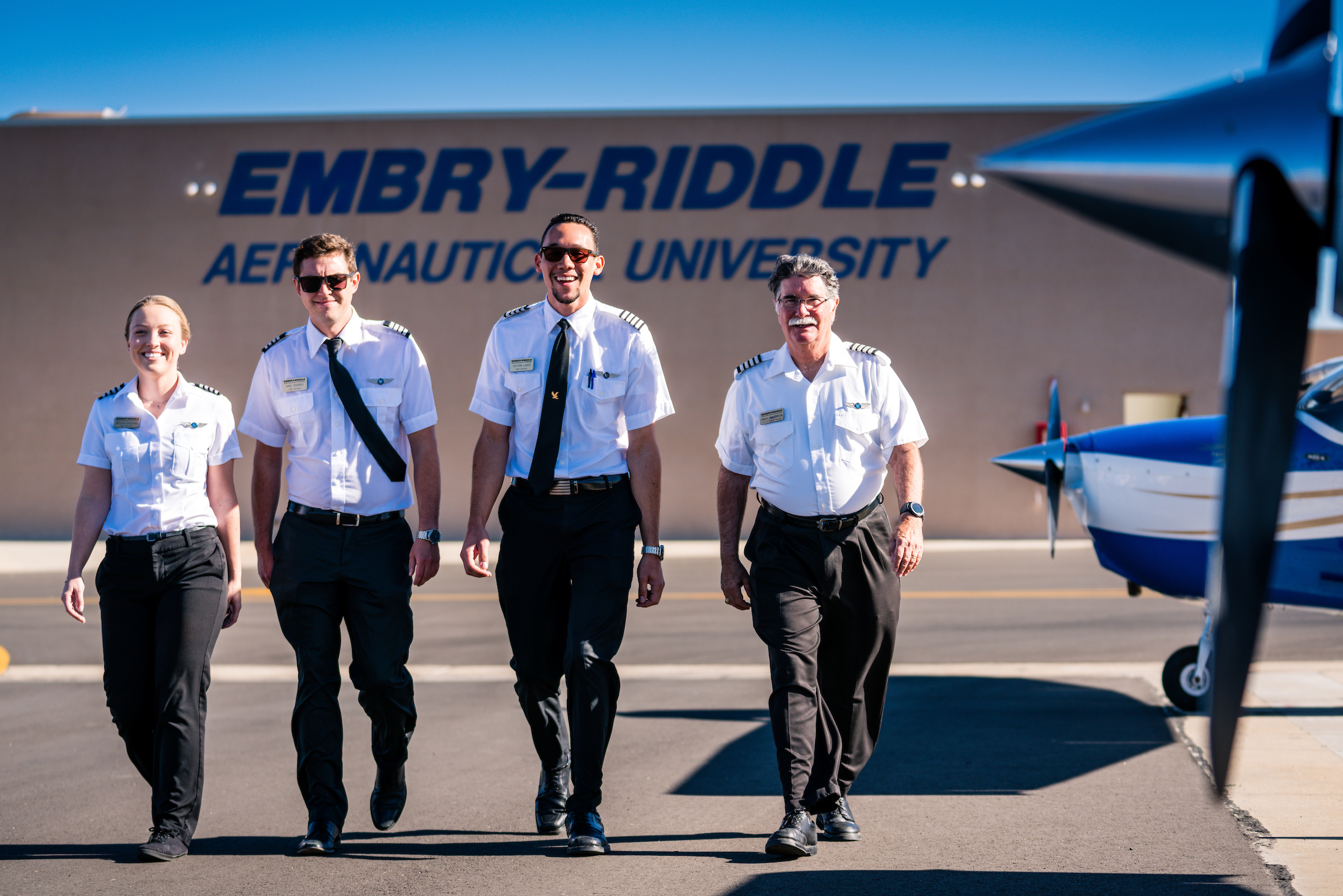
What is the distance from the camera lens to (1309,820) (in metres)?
4.40

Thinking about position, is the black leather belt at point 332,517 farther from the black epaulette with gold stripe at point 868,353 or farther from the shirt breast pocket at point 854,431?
the black epaulette with gold stripe at point 868,353

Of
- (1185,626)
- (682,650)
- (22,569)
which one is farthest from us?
(22,569)

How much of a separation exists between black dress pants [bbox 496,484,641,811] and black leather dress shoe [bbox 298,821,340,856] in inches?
30.5

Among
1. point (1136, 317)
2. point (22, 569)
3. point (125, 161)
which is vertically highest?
point (125, 161)

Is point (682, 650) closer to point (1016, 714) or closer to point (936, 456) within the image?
point (1016, 714)

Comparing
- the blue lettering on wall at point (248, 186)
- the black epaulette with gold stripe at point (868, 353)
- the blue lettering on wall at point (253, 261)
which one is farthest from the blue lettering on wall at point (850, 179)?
the black epaulette with gold stripe at point (868, 353)

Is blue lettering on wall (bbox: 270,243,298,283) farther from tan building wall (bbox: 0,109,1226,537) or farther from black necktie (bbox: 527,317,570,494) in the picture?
black necktie (bbox: 527,317,570,494)

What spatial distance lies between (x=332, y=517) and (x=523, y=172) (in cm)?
1775

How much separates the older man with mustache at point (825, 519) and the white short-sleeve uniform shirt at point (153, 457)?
75.8 inches

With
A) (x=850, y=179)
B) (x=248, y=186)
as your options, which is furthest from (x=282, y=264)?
(x=850, y=179)

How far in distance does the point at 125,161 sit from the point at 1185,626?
19801 mm

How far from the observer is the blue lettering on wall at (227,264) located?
2139 cm

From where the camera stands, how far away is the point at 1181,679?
634 centimetres

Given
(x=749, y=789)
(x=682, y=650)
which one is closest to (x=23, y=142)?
(x=682, y=650)
